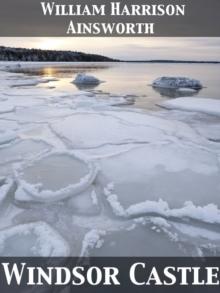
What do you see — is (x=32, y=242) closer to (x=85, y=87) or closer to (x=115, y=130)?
(x=115, y=130)

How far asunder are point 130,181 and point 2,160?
5.35 ft

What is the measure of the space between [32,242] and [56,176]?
122cm

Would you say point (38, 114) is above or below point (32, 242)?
above

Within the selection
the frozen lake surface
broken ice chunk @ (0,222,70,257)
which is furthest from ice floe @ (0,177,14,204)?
broken ice chunk @ (0,222,70,257)

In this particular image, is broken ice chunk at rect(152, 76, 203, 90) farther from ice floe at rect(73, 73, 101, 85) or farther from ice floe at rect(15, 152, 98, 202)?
ice floe at rect(15, 152, 98, 202)

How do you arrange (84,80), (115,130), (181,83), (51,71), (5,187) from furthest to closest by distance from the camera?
(51,71), (84,80), (181,83), (115,130), (5,187)

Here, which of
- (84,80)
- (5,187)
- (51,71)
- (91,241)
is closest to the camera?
(91,241)

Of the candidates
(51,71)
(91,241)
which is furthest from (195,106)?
(51,71)

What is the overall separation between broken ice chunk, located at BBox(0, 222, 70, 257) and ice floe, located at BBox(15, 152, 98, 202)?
50cm

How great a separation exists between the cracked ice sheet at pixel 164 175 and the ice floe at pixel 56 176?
0.22 meters

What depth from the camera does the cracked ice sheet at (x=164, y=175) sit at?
3152 mm

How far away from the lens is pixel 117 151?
4426 mm

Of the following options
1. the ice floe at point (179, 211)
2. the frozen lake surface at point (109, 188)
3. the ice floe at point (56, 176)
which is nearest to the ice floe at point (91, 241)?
the frozen lake surface at point (109, 188)

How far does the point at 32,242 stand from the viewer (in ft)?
7.98
